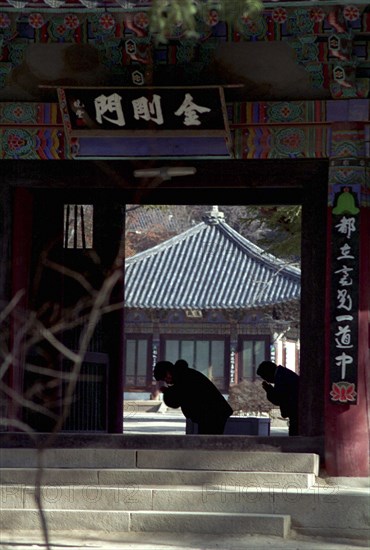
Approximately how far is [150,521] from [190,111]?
366cm

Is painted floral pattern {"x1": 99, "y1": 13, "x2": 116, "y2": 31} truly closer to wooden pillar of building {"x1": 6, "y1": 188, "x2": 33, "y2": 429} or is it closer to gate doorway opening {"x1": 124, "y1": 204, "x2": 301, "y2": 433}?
wooden pillar of building {"x1": 6, "y1": 188, "x2": 33, "y2": 429}

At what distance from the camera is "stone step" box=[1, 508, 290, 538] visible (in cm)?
932

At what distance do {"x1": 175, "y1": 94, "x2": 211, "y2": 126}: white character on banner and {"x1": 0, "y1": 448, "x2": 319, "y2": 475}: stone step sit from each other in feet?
9.62

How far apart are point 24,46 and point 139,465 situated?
13.1 ft

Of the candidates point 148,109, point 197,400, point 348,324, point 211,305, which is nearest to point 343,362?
point 348,324

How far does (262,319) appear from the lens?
40.1 metres

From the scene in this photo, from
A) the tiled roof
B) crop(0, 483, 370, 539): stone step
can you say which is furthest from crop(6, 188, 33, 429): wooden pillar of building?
the tiled roof

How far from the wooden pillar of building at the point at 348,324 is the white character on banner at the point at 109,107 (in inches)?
80.0

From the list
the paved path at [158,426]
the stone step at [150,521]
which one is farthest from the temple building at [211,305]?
the stone step at [150,521]

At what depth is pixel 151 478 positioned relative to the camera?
10188 mm

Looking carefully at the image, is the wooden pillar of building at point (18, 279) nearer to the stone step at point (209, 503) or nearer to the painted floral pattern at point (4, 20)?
the stone step at point (209, 503)

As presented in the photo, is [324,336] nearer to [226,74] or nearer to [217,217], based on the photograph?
[226,74]

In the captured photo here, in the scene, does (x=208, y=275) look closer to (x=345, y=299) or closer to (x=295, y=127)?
(x=295, y=127)

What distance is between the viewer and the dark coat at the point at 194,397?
1256cm
